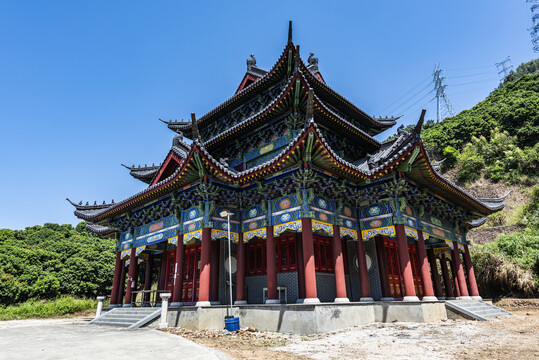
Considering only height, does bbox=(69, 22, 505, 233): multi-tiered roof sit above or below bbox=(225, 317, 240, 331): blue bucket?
above

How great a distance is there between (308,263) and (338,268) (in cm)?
153

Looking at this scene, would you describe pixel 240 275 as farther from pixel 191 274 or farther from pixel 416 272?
pixel 416 272

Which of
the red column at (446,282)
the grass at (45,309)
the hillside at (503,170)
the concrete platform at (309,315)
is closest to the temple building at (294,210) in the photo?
the concrete platform at (309,315)

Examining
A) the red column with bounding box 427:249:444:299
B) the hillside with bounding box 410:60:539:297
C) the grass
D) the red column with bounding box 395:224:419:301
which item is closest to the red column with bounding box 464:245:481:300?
the red column with bounding box 427:249:444:299

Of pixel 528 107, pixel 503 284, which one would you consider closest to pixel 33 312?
pixel 503 284

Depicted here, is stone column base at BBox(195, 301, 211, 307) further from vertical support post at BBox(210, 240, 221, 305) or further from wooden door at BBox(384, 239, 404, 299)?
wooden door at BBox(384, 239, 404, 299)

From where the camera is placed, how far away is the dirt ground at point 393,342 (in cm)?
691

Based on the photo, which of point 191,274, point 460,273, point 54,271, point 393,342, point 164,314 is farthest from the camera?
point 54,271

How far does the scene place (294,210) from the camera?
12242 millimetres

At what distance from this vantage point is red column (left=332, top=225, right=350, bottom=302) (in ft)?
38.4

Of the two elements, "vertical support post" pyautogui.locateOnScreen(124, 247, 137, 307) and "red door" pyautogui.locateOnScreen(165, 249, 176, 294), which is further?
"vertical support post" pyautogui.locateOnScreen(124, 247, 137, 307)

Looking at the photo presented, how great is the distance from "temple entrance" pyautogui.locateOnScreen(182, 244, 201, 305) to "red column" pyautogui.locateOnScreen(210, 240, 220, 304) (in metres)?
0.97

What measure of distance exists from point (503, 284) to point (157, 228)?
77.9 ft

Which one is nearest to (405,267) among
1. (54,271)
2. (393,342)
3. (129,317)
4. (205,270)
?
(393,342)
